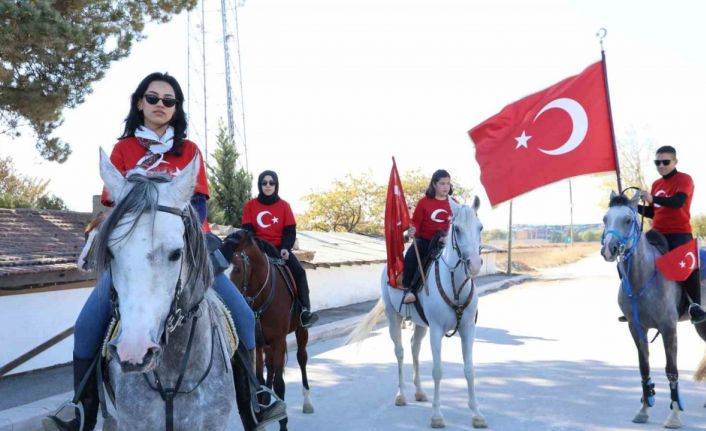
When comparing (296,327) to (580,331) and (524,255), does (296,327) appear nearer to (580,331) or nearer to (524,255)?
(580,331)

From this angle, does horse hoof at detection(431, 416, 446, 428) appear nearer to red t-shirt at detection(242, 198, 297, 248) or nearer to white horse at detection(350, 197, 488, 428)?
white horse at detection(350, 197, 488, 428)

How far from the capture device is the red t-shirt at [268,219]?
8.46 meters

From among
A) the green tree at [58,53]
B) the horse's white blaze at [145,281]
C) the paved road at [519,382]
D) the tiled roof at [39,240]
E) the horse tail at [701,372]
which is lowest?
the paved road at [519,382]

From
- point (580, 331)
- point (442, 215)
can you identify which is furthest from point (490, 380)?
point (580, 331)

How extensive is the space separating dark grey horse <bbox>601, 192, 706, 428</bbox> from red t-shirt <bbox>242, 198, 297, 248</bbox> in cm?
367

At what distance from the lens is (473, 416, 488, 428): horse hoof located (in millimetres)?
7195

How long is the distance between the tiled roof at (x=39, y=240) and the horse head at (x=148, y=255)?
7.72 metres

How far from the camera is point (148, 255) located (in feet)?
9.27

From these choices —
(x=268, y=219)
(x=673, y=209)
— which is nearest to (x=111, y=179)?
(x=268, y=219)

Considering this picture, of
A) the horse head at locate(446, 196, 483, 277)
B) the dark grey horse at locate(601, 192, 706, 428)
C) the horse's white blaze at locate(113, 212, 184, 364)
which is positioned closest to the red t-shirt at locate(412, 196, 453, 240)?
the horse head at locate(446, 196, 483, 277)

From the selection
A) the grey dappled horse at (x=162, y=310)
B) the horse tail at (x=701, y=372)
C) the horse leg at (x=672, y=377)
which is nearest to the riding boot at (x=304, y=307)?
the horse leg at (x=672, y=377)

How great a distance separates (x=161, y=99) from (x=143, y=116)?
0.19 metres

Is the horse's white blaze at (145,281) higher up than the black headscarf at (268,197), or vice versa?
the black headscarf at (268,197)

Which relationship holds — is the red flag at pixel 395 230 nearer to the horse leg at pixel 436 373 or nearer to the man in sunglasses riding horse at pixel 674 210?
the horse leg at pixel 436 373
